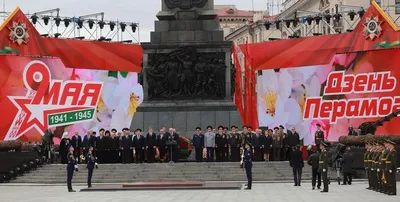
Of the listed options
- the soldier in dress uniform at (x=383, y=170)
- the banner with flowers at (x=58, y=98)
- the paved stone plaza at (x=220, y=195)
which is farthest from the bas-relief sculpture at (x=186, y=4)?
the soldier in dress uniform at (x=383, y=170)

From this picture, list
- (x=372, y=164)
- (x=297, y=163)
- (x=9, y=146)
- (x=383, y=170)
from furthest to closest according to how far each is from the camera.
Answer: (x=9, y=146)
(x=297, y=163)
(x=372, y=164)
(x=383, y=170)

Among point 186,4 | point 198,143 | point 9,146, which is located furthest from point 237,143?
point 9,146

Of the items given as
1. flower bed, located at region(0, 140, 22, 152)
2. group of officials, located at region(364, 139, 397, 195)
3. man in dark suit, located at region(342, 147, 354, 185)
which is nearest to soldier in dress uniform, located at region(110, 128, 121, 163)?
flower bed, located at region(0, 140, 22, 152)

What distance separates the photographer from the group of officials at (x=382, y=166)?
25.0 metres

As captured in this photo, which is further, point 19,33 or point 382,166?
point 19,33

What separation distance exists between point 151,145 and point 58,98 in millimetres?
15224

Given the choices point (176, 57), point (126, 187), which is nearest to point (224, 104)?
point (176, 57)

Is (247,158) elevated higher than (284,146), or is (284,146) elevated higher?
(284,146)

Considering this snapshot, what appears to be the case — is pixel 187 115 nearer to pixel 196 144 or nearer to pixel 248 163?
pixel 196 144

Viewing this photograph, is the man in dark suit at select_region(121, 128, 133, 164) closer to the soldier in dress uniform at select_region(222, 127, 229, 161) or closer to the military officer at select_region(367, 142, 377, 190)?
the soldier in dress uniform at select_region(222, 127, 229, 161)

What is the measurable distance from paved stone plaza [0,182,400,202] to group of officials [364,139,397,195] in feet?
1.22

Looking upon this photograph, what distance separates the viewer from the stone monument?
38031 millimetres

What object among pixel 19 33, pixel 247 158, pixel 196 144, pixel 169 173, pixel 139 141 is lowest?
pixel 169 173

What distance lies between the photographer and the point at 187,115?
38031 millimetres
